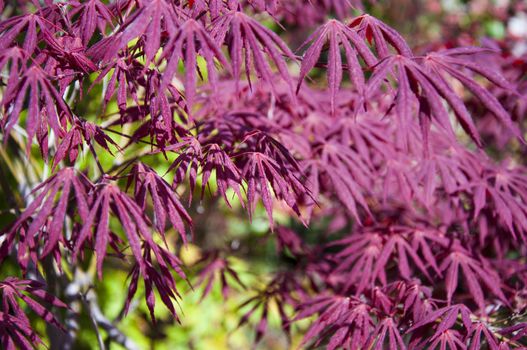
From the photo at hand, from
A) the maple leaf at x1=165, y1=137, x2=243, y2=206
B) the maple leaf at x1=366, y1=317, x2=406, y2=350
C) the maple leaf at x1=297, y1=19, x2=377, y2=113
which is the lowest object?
the maple leaf at x1=366, y1=317, x2=406, y2=350

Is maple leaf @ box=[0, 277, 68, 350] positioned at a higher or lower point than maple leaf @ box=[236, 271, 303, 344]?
higher

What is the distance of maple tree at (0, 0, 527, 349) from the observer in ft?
3.67

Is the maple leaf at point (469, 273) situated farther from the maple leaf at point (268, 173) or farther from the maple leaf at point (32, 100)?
the maple leaf at point (32, 100)

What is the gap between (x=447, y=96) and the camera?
1.13 metres

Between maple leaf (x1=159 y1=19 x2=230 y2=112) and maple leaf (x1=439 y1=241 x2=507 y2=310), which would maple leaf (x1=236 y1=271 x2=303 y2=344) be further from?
maple leaf (x1=159 y1=19 x2=230 y2=112)

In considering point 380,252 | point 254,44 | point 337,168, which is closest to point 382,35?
point 254,44

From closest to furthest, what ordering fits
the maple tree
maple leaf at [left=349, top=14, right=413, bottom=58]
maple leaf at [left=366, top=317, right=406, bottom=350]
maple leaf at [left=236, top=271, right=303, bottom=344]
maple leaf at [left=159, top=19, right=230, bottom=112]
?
maple leaf at [left=159, top=19, right=230, bottom=112] → the maple tree → maple leaf at [left=349, top=14, right=413, bottom=58] → maple leaf at [left=366, top=317, right=406, bottom=350] → maple leaf at [left=236, top=271, right=303, bottom=344]

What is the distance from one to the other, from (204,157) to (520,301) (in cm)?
120

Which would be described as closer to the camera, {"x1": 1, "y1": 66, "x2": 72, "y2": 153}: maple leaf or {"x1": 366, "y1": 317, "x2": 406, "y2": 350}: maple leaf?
{"x1": 1, "y1": 66, "x2": 72, "y2": 153}: maple leaf

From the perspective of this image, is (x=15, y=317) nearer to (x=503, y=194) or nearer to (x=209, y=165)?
(x=209, y=165)

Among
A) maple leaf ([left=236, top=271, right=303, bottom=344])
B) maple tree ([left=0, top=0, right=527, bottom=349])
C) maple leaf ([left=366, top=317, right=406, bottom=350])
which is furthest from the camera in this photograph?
maple leaf ([left=236, top=271, right=303, bottom=344])

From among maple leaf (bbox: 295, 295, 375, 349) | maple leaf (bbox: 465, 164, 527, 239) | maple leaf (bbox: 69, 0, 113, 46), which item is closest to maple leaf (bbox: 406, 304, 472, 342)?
maple leaf (bbox: 295, 295, 375, 349)

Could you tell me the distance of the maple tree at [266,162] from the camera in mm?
1118

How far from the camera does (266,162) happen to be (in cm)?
129
